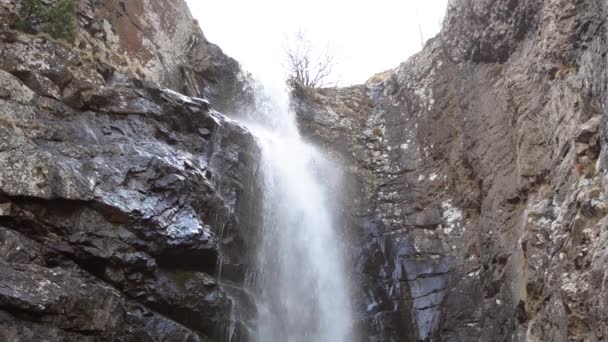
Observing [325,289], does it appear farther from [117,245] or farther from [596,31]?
[596,31]

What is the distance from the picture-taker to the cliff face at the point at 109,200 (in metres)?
8.16

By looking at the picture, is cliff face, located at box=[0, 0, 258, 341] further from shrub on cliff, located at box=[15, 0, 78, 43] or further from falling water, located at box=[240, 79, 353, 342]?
falling water, located at box=[240, 79, 353, 342]

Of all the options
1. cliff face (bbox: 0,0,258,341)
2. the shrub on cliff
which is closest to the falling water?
cliff face (bbox: 0,0,258,341)

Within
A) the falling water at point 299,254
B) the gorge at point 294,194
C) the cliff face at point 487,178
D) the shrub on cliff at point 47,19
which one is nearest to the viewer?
the cliff face at point 487,178

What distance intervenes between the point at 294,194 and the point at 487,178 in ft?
14.6

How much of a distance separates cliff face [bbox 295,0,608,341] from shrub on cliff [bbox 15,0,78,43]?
732 centimetres

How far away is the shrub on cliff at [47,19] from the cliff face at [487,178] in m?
7.32

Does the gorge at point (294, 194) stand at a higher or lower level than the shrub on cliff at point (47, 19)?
lower

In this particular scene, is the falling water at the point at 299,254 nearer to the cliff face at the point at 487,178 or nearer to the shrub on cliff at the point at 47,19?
the cliff face at the point at 487,178

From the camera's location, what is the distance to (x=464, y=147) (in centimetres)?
1309

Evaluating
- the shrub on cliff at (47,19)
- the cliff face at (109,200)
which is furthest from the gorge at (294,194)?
the shrub on cliff at (47,19)

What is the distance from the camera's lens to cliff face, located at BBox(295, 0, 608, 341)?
8094 millimetres

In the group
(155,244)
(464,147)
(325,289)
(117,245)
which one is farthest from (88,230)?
(464,147)

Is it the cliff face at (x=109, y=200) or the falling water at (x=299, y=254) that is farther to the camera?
the falling water at (x=299, y=254)
